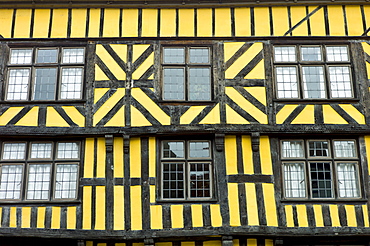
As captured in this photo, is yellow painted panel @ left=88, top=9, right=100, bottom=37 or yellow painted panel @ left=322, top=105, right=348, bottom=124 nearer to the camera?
yellow painted panel @ left=322, top=105, right=348, bottom=124

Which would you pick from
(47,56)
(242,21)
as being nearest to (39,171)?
(47,56)

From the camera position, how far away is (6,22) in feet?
39.0

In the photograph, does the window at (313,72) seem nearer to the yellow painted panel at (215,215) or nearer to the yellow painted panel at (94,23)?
the yellow painted panel at (215,215)

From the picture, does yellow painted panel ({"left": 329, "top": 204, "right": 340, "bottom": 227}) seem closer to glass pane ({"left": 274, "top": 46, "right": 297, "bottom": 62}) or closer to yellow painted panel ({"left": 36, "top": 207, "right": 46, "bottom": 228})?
glass pane ({"left": 274, "top": 46, "right": 297, "bottom": 62})

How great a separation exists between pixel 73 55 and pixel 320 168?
6016 millimetres

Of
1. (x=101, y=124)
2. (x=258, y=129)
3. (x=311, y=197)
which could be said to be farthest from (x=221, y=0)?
(x=311, y=197)

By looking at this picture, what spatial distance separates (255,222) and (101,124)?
385 cm

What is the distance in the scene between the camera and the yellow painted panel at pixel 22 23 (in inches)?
464

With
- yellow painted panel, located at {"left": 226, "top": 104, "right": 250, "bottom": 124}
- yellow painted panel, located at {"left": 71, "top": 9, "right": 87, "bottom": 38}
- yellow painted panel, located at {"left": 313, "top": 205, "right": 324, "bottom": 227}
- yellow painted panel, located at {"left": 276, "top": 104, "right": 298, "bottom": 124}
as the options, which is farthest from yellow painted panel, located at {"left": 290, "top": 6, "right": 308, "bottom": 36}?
yellow painted panel, located at {"left": 71, "top": 9, "right": 87, "bottom": 38}

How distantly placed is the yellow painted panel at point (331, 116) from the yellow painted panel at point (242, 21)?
242 cm

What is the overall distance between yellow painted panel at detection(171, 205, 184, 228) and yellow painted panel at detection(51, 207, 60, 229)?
7.70 ft

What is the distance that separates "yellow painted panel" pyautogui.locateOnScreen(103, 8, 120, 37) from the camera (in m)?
11.8

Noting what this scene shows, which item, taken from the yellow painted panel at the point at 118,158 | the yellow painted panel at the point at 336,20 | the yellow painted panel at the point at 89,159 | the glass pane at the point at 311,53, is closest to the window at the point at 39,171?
the yellow painted panel at the point at 89,159

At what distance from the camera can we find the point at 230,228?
1049 cm
